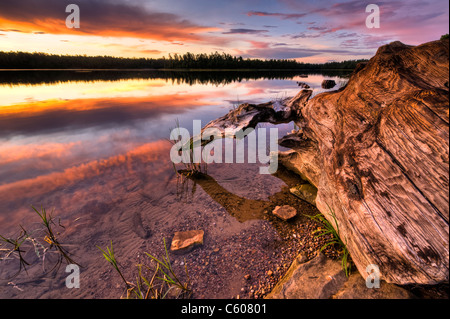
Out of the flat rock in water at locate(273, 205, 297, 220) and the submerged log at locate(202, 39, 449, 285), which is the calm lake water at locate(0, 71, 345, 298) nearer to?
the flat rock in water at locate(273, 205, 297, 220)

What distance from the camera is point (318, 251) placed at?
126 inches

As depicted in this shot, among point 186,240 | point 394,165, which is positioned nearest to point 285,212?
point 186,240

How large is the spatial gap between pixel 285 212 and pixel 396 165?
7.64 feet

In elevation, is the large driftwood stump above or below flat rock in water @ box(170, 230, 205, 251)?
above

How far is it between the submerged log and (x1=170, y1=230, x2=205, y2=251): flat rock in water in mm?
2389

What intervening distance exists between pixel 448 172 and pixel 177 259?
3713mm

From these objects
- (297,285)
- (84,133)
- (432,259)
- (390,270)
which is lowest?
(297,285)

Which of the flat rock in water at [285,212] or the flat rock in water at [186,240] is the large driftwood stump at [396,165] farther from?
the flat rock in water at [186,240]

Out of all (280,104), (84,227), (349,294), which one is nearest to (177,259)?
(84,227)

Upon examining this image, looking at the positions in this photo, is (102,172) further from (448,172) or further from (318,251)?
(448,172)

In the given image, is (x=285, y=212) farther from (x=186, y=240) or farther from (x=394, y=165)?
(x=394, y=165)

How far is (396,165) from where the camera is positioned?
234 centimetres

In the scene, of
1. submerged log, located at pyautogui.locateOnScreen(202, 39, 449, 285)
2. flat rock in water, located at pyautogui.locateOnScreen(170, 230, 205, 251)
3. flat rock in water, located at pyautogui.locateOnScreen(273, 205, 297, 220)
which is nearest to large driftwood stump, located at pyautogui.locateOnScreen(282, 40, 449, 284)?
submerged log, located at pyautogui.locateOnScreen(202, 39, 449, 285)

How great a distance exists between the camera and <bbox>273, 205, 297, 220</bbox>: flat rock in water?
13.7 feet
